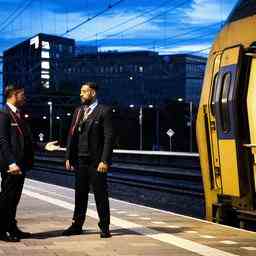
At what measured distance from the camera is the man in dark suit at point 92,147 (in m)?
8.27

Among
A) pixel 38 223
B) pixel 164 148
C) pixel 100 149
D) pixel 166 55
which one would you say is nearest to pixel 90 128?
pixel 100 149

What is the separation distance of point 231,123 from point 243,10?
174 centimetres

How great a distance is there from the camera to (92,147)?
326 inches

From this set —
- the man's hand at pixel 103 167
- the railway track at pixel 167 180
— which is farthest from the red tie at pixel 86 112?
the railway track at pixel 167 180

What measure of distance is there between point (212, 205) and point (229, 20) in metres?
2.78

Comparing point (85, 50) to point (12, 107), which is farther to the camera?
point (85, 50)

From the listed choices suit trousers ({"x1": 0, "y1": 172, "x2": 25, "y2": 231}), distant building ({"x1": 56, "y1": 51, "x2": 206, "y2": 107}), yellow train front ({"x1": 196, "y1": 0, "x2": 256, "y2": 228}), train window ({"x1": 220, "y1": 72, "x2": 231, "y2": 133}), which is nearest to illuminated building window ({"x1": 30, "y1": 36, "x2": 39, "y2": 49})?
distant building ({"x1": 56, "y1": 51, "x2": 206, "y2": 107})

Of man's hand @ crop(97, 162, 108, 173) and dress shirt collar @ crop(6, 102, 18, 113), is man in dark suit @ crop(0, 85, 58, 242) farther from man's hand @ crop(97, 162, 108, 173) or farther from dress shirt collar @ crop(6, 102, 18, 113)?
man's hand @ crop(97, 162, 108, 173)

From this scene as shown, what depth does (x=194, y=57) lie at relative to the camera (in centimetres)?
6575

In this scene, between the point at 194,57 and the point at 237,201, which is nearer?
the point at 237,201

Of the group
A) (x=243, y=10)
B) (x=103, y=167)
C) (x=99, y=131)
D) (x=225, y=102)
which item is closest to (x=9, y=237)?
(x=103, y=167)

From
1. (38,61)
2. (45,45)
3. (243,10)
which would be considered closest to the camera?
(243,10)

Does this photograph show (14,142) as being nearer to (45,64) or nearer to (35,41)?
(45,64)

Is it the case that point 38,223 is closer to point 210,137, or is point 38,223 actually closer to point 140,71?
point 210,137
